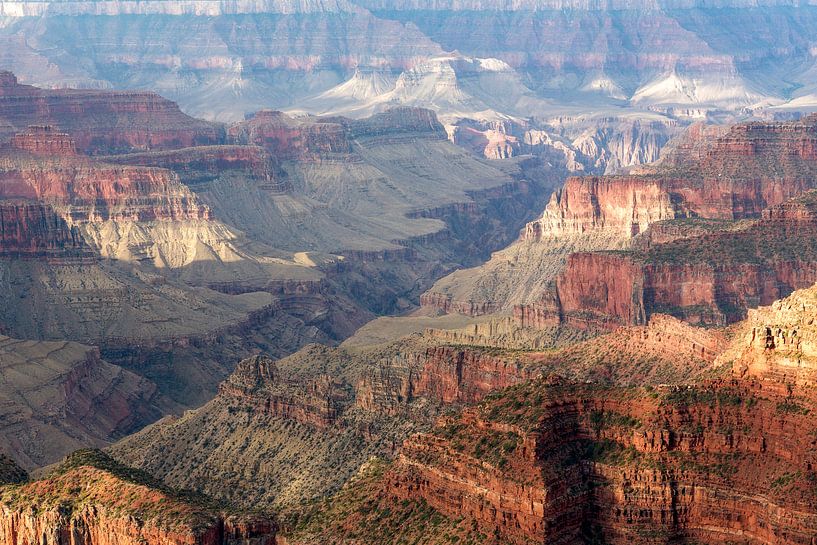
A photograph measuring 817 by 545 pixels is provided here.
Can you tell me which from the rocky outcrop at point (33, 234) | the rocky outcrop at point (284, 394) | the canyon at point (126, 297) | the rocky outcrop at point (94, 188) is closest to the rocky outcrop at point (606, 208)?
the canyon at point (126, 297)

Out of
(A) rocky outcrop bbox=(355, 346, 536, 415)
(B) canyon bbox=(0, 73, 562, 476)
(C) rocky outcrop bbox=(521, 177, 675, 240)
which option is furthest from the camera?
(C) rocky outcrop bbox=(521, 177, 675, 240)

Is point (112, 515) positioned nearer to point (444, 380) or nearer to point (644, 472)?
point (644, 472)

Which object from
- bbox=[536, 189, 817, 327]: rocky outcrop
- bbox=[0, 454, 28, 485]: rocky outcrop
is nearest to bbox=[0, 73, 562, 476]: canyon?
bbox=[0, 454, 28, 485]: rocky outcrop

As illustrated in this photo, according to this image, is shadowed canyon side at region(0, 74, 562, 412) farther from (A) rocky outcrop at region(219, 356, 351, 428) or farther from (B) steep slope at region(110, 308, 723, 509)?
(B) steep slope at region(110, 308, 723, 509)

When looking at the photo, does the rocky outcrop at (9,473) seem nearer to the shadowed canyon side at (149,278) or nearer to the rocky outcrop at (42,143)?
the shadowed canyon side at (149,278)

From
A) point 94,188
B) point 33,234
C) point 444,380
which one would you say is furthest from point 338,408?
point 94,188

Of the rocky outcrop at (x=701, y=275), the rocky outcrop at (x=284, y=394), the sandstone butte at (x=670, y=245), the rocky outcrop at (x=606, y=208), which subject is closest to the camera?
the rocky outcrop at (x=284, y=394)

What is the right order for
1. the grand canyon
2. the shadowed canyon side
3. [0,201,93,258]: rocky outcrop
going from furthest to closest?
[0,201,93,258]: rocky outcrop → the shadowed canyon side → the grand canyon
